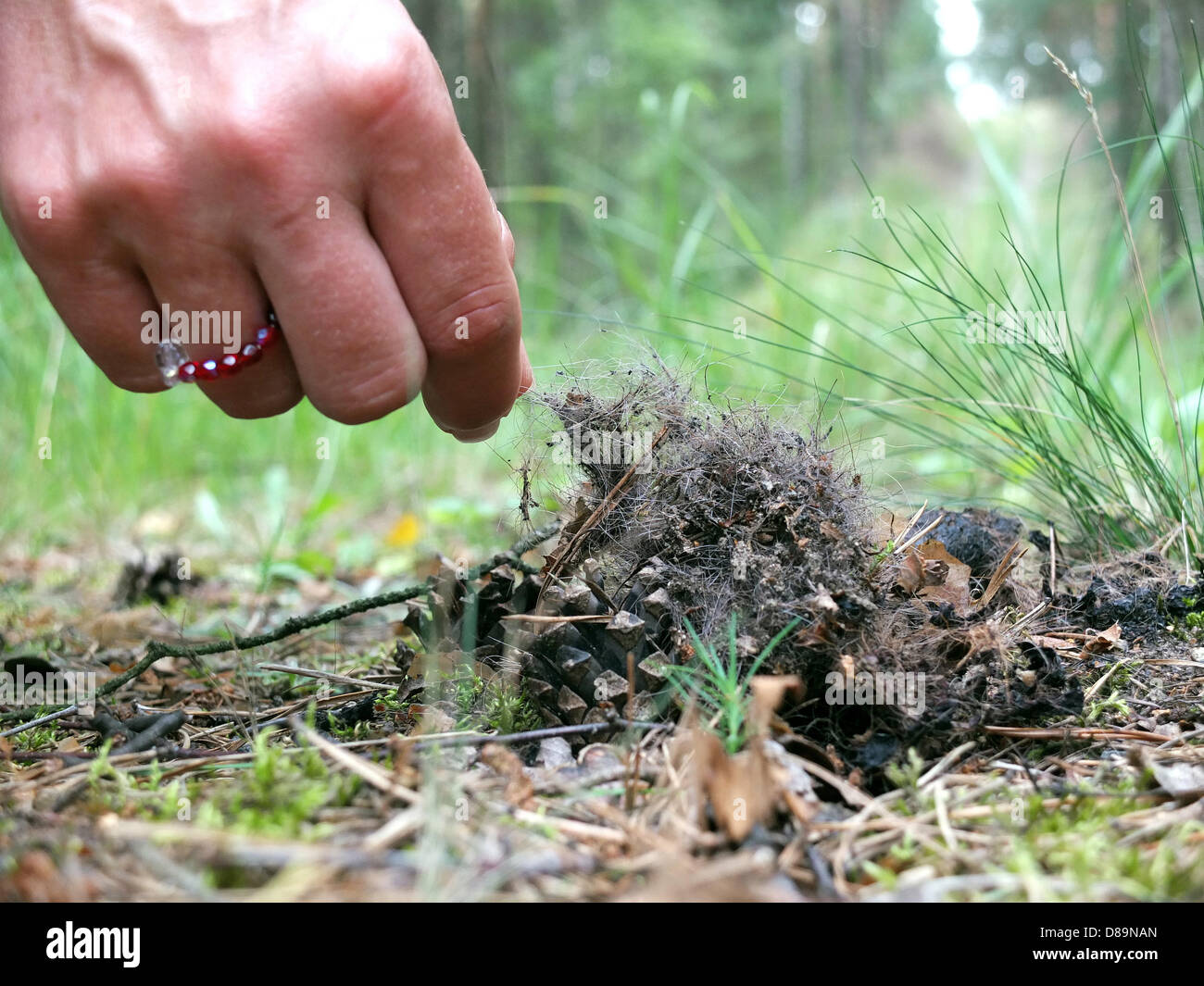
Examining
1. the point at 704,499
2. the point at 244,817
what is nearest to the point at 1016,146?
the point at 704,499

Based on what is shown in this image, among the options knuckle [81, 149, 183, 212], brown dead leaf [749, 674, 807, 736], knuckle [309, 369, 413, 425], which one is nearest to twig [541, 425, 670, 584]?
knuckle [309, 369, 413, 425]

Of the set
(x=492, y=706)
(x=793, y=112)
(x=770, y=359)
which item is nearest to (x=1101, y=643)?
(x=492, y=706)

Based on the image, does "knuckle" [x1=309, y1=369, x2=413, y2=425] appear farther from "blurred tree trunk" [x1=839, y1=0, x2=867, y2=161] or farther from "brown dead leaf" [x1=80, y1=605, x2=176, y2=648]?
"blurred tree trunk" [x1=839, y1=0, x2=867, y2=161]

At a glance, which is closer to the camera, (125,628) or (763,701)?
(763,701)

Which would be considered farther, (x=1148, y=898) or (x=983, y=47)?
(x=983, y=47)

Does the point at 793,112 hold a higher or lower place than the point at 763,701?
higher

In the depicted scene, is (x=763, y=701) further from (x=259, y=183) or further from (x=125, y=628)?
(x=125, y=628)

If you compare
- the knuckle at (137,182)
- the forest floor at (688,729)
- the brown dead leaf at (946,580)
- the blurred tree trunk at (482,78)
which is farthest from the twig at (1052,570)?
the blurred tree trunk at (482,78)
